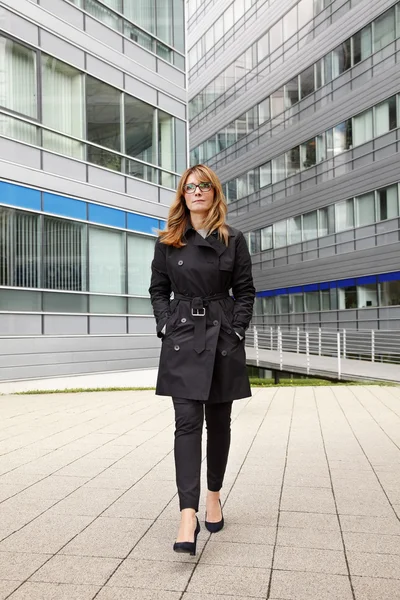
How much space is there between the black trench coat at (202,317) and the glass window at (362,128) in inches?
889

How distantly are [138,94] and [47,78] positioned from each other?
10.5 feet

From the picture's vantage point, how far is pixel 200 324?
374 cm

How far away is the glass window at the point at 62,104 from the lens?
48.9ft

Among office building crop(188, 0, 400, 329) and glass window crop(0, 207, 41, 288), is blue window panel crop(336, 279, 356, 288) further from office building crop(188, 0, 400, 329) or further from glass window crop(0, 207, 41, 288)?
glass window crop(0, 207, 41, 288)

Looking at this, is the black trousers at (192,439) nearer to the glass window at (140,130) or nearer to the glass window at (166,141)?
the glass window at (140,130)

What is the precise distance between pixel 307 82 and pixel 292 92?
1224 millimetres

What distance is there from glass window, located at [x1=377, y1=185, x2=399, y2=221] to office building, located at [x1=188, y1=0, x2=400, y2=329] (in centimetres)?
5

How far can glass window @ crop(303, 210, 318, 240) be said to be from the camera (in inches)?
1124

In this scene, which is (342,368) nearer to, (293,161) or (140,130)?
(140,130)

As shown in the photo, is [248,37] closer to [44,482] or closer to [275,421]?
[275,421]

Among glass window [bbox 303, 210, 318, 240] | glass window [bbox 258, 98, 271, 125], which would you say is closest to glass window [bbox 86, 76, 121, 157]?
glass window [bbox 303, 210, 318, 240]

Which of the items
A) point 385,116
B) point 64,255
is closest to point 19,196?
point 64,255

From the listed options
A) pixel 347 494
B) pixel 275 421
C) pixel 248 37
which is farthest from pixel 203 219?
pixel 248 37

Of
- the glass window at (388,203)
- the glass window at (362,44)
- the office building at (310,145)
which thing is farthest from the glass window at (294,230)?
the glass window at (362,44)
